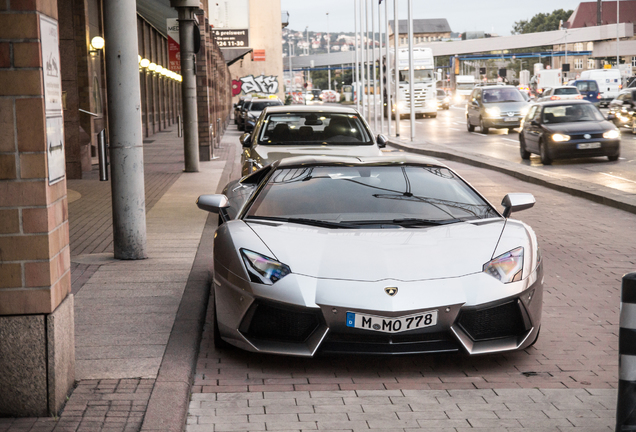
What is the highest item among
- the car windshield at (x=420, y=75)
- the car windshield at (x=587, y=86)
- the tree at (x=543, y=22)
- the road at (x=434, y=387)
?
the tree at (x=543, y=22)

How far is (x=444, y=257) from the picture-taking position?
4.94 meters

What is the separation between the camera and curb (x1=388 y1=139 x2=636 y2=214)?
12648mm

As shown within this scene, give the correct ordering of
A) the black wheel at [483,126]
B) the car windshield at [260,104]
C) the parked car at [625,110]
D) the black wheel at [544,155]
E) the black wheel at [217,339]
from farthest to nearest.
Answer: the car windshield at [260,104], the black wheel at [483,126], the parked car at [625,110], the black wheel at [544,155], the black wheel at [217,339]

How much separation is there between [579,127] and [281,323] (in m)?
17.0

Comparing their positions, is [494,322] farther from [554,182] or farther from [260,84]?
[260,84]

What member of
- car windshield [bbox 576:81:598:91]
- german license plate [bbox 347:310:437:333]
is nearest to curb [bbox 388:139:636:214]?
german license plate [bbox 347:310:437:333]

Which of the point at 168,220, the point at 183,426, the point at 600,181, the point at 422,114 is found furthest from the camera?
the point at 422,114

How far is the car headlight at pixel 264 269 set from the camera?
4.85 metres

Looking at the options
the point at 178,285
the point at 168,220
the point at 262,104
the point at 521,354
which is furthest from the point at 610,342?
the point at 262,104

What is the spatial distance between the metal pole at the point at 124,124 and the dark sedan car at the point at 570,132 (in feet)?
46.1

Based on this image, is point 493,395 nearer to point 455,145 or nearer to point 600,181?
point 600,181

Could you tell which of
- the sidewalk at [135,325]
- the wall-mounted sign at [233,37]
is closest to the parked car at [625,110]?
the sidewalk at [135,325]

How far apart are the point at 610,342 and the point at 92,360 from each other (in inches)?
129

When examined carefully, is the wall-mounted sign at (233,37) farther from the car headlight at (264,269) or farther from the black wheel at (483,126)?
the car headlight at (264,269)
